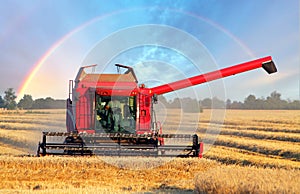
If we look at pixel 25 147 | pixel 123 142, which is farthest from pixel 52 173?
pixel 25 147

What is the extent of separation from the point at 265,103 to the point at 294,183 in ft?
271

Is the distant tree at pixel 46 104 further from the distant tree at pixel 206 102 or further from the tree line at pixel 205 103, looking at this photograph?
the distant tree at pixel 206 102

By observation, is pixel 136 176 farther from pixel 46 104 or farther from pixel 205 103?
pixel 205 103

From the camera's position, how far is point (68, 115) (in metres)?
12.7

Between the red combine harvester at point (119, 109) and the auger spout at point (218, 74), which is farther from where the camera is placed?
the auger spout at point (218, 74)

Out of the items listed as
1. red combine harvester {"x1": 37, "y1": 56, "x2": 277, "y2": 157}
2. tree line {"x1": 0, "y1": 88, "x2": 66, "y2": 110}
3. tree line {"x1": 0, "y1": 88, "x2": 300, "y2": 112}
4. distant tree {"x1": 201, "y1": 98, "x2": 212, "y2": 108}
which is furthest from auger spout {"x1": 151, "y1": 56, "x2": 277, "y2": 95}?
distant tree {"x1": 201, "y1": 98, "x2": 212, "y2": 108}

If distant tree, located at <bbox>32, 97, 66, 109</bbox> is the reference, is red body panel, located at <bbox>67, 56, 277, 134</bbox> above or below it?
below

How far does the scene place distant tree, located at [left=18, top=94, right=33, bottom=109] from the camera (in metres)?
75.7

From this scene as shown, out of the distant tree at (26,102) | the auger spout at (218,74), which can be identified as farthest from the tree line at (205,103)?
the auger spout at (218,74)

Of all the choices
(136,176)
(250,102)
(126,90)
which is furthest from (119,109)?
(250,102)

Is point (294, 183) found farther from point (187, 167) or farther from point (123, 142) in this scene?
point (123, 142)

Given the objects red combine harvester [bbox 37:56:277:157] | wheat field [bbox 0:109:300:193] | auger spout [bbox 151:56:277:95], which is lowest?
wheat field [bbox 0:109:300:193]

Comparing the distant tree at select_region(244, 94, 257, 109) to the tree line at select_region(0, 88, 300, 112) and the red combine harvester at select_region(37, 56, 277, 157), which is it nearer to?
the tree line at select_region(0, 88, 300, 112)

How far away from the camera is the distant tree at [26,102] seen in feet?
249
